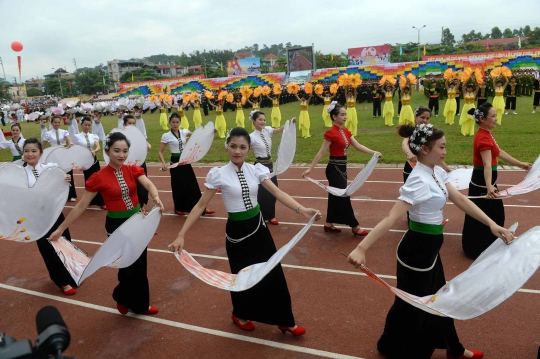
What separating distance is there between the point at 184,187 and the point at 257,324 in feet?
13.8

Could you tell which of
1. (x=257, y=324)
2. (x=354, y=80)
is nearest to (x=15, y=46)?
(x=354, y=80)

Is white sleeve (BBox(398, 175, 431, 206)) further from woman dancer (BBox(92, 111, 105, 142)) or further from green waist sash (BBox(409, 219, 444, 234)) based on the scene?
woman dancer (BBox(92, 111, 105, 142))

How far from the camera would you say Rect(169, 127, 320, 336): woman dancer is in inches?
137

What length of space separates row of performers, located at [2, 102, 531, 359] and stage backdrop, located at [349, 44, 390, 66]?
42.8 meters

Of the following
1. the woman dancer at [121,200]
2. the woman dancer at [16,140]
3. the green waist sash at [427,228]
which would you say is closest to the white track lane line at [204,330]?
the woman dancer at [121,200]

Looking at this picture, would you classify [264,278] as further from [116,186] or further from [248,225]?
[116,186]

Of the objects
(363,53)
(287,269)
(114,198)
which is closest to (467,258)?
(287,269)

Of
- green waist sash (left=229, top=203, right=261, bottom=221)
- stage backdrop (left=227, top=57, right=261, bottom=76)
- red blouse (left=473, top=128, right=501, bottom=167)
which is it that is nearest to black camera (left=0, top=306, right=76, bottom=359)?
green waist sash (left=229, top=203, right=261, bottom=221)

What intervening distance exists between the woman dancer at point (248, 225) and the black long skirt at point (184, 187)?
4.18 m

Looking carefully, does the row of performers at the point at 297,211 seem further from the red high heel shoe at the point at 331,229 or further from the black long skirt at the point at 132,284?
the red high heel shoe at the point at 331,229

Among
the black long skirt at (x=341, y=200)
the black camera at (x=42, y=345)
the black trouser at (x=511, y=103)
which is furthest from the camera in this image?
the black trouser at (x=511, y=103)

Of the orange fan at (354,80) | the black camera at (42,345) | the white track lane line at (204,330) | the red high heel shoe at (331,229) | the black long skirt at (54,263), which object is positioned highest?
the orange fan at (354,80)

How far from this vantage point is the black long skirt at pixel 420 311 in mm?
2965

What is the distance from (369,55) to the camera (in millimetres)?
45094
